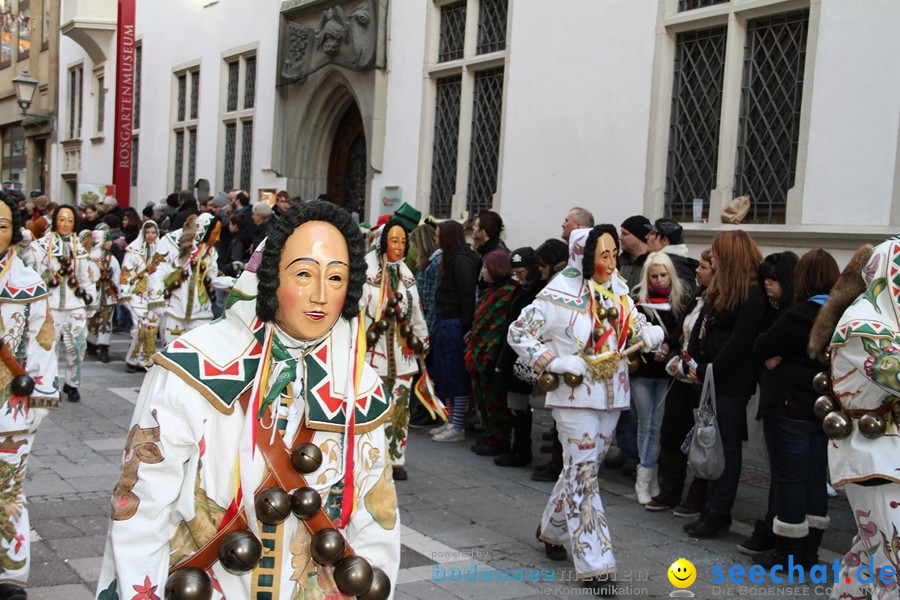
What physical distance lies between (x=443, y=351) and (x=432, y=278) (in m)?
0.83

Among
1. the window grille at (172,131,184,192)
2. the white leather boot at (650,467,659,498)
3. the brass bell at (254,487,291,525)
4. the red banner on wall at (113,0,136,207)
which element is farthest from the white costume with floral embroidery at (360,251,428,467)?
the red banner on wall at (113,0,136,207)

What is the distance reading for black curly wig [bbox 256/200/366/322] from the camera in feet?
9.23

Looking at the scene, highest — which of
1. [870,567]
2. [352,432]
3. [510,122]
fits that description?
[510,122]

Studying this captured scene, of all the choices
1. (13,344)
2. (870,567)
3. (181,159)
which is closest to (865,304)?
(870,567)

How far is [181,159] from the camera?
21.0 metres

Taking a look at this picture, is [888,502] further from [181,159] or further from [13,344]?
[181,159]

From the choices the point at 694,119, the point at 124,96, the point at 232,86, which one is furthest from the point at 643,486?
the point at 124,96

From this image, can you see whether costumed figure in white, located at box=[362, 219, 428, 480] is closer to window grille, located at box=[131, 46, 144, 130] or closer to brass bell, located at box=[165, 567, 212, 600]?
brass bell, located at box=[165, 567, 212, 600]

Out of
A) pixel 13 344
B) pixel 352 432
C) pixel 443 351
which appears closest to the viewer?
pixel 352 432

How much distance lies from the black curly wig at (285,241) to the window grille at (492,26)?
9410mm

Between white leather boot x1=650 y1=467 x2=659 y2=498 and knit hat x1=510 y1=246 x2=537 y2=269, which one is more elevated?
knit hat x1=510 y1=246 x2=537 y2=269

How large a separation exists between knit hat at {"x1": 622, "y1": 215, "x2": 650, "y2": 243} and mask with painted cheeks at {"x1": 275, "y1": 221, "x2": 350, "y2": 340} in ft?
17.3

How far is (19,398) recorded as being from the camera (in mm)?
4770

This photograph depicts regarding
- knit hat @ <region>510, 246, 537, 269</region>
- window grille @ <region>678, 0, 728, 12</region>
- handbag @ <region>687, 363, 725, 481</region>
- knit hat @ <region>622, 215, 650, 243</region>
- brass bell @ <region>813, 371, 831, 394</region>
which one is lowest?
handbag @ <region>687, 363, 725, 481</region>
